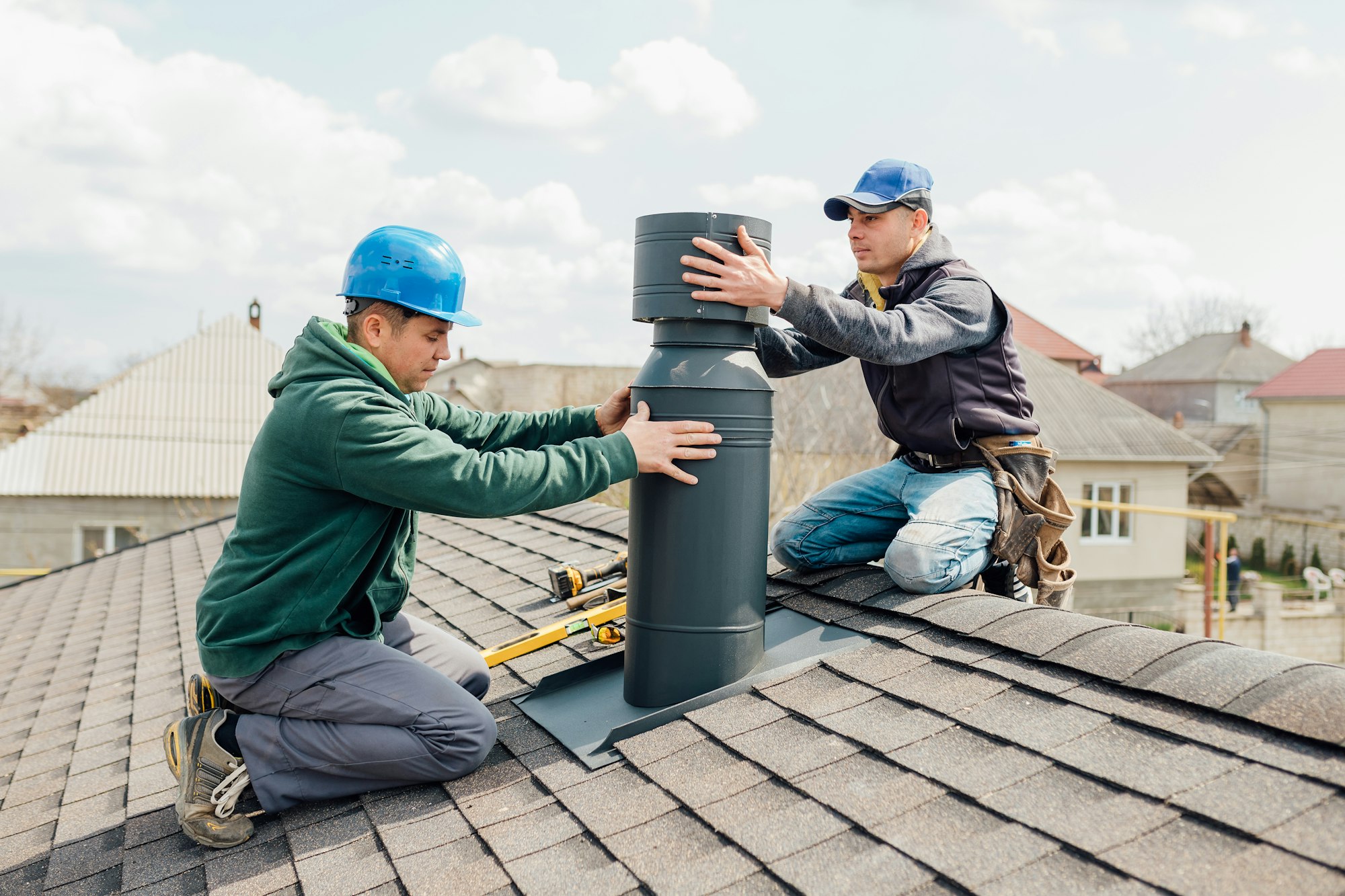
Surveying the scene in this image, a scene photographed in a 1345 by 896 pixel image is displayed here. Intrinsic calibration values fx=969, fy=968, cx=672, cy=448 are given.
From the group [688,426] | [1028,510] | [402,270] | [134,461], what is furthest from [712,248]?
[134,461]

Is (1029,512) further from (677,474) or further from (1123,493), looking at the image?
(1123,493)

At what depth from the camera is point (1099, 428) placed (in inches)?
1003

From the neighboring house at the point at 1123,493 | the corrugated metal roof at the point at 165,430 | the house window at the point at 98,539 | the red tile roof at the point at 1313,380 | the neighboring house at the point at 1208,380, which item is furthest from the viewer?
the neighboring house at the point at 1208,380

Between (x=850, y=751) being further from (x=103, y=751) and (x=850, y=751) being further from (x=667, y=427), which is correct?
(x=103, y=751)

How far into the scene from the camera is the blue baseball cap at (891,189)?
3453mm

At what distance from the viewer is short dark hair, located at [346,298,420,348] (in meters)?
2.78

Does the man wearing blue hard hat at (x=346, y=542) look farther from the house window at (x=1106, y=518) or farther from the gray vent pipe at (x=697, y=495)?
the house window at (x=1106, y=518)

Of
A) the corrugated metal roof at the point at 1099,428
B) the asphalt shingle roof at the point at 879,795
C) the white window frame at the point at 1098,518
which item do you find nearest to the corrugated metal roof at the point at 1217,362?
the corrugated metal roof at the point at 1099,428

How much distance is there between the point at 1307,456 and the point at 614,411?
135 ft

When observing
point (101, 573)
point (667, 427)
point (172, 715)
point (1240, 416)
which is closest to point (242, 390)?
point (101, 573)

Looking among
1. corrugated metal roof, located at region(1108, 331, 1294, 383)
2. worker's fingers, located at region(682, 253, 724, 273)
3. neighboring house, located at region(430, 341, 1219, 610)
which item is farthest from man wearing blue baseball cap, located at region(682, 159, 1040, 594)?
corrugated metal roof, located at region(1108, 331, 1294, 383)

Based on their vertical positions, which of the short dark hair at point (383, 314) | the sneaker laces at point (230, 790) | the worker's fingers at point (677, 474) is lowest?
the sneaker laces at point (230, 790)

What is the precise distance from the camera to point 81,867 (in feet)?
8.60

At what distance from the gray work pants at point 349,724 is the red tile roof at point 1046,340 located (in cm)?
3547
